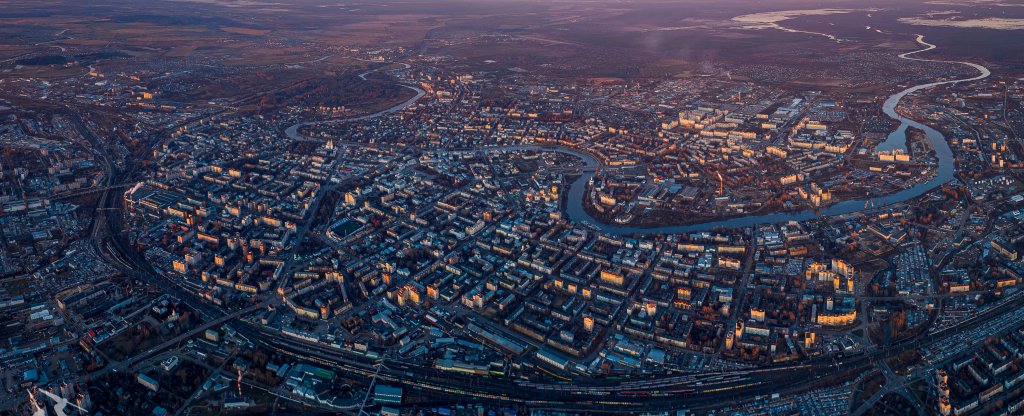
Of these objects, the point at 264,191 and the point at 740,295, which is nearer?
the point at 740,295

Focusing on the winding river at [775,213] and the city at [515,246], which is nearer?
the city at [515,246]

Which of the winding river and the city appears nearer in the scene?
the city

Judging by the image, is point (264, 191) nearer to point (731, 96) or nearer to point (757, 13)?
point (731, 96)

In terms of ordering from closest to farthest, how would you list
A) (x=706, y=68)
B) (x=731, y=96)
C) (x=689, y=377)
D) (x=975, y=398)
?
1. (x=975, y=398)
2. (x=689, y=377)
3. (x=731, y=96)
4. (x=706, y=68)

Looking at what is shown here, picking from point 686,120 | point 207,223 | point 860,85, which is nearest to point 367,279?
point 207,223

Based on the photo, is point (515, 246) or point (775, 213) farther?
point (775, 213)

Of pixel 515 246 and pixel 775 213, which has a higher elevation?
pixel 775 213

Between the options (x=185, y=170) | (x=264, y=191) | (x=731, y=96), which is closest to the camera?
(x=264, y=191)
